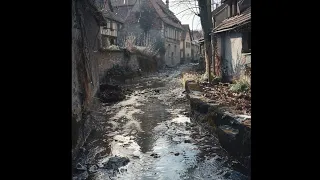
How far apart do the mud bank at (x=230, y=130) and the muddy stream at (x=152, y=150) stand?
0.19 m

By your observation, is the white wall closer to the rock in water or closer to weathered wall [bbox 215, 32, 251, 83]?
weathered wall [bbox 215, 32, 251, 83]

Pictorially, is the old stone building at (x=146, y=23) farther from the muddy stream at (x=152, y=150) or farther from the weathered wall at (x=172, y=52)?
the muddy stream at (x=152, y=150)

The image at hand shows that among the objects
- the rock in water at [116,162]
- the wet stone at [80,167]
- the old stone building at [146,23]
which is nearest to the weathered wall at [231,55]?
the rock in water at [116,162]

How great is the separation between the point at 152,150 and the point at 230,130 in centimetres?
177

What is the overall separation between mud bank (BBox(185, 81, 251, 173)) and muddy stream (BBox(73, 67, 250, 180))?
0.62 ft

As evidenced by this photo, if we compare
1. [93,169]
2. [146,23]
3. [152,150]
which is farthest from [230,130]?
[146,23]

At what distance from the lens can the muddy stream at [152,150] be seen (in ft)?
17.7

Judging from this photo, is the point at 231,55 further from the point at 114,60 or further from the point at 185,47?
the point at 185,47

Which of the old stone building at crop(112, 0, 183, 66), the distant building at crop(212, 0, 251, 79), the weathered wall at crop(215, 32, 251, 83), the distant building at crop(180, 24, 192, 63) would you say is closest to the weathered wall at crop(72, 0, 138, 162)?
the distant building at crop(212, 0, 251, 79)
